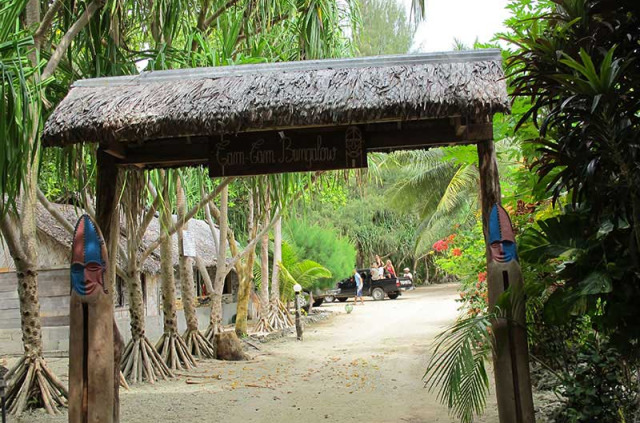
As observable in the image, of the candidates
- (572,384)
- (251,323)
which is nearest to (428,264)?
(251,323)

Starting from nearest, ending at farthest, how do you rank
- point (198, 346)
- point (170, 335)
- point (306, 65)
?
point (306, 65)
point (170, 335)
point (198, 346)

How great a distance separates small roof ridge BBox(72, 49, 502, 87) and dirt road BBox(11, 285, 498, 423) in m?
3.43

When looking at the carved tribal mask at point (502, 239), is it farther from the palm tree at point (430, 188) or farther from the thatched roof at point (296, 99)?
the palm tree at point (430, 188)

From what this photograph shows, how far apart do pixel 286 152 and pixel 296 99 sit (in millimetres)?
568

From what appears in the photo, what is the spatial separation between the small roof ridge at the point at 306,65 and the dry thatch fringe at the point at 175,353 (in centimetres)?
566

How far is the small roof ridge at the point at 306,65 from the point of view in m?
5.38

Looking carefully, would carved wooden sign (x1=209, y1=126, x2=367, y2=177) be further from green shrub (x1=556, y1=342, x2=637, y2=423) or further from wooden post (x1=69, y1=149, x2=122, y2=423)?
green shrub (x1=556, y1=342, x2=637, y2=423)

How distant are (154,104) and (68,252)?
811 cm

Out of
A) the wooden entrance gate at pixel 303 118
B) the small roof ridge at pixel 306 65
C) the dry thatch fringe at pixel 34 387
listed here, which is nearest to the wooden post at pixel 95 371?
the wooden entrance gate at pixel 303 118

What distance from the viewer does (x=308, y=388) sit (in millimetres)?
8789

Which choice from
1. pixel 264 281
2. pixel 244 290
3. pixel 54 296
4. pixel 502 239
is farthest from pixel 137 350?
pixel 502 239

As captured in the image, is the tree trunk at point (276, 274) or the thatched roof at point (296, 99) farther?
the tree trunk at point (276, 274)

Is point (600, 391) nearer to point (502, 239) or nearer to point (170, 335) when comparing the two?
point (502, 239)

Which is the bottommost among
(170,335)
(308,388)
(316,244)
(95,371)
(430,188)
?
(308,388)
